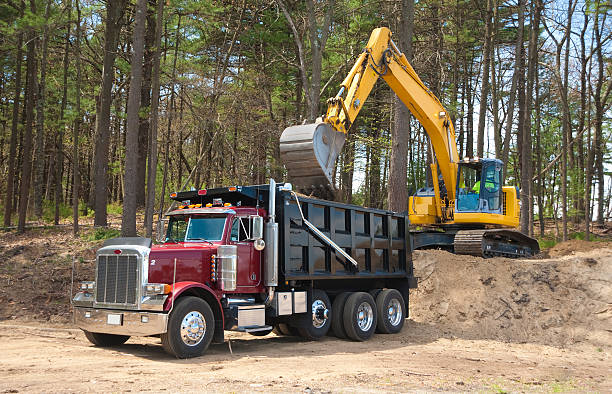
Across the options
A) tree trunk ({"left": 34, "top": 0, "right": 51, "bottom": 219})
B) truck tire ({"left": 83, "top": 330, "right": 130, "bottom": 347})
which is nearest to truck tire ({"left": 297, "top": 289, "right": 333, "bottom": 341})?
truck tire ({"left": 83, "top": 330, "right": 130, "bottom": 347})

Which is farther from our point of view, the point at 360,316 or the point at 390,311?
the point at 390,311

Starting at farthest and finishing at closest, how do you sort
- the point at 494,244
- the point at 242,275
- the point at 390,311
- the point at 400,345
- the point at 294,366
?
the point at 494,244 → the point at 390,311 → the point at 400,345 → the point at 242,275 → the point at 294,366

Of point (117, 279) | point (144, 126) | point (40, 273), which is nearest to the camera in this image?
point (117, 279)

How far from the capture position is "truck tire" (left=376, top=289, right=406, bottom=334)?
12.6 metres

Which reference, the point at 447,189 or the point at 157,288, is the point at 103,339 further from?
the point at 447,189

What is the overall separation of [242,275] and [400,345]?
369cm

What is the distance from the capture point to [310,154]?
1124cm

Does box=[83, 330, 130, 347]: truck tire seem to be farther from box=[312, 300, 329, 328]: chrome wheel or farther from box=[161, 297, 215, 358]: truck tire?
box=[312, 300, 329, 328]: chrome wheel

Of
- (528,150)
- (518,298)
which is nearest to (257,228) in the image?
(518,298)

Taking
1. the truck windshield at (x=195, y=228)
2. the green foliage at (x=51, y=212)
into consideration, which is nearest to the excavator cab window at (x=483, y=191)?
the truck windshield at (x=195, y=228)

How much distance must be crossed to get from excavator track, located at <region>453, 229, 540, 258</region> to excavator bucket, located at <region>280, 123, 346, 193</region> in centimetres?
650

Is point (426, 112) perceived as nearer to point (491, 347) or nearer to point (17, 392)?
point (491, 347)

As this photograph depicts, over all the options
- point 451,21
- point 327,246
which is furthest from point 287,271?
point 451,21

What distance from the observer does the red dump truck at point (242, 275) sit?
9.05 m
